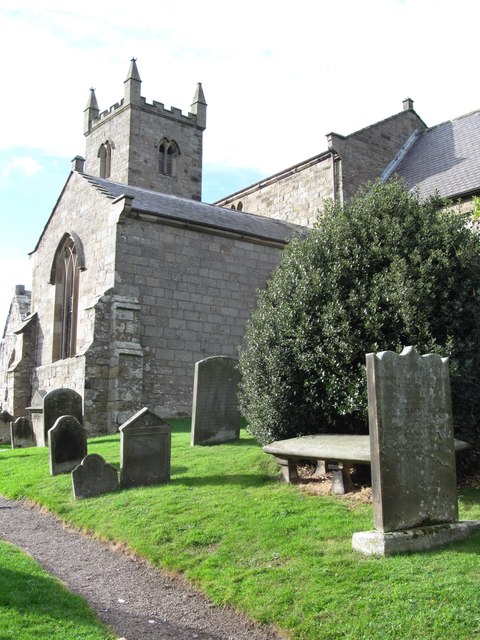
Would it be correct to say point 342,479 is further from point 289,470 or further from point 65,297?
point 65,297

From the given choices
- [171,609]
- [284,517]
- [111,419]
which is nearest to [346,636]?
[171,609]

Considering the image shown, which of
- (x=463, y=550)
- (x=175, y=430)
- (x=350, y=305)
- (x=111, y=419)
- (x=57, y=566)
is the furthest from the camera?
(x=111, y=419)

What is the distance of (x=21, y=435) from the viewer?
14656 millimetres

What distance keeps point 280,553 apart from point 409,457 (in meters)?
1.51

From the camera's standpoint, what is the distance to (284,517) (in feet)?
22.4

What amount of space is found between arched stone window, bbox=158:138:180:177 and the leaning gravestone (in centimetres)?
3044

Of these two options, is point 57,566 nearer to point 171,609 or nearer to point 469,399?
point 171,609

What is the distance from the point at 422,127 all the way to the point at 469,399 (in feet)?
67.0

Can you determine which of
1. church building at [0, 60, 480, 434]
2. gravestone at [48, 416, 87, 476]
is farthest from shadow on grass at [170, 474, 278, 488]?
church building at [0, 60, 480, 434]

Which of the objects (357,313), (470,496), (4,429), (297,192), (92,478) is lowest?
(470,496)

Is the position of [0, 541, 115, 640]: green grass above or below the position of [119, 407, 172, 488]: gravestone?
below

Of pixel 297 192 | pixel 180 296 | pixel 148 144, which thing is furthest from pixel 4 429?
pixel 148 144

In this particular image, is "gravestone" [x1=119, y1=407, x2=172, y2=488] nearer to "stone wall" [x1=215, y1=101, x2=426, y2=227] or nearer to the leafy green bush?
the leafy green bush

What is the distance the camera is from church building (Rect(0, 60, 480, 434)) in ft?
52.4
